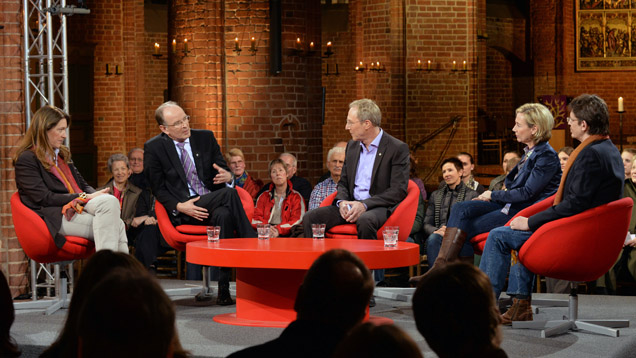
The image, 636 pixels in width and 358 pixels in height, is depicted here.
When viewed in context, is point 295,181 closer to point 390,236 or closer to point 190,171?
point 190,171

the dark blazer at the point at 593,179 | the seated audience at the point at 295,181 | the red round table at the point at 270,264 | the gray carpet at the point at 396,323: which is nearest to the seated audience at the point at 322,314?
the gray carpet at the point at 396,323

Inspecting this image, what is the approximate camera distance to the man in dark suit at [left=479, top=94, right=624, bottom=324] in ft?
15.0

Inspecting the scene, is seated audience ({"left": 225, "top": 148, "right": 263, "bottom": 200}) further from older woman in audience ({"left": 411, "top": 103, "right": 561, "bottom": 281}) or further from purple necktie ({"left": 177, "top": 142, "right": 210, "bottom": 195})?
older woman in audience ({"left": 411, "top": 103, "right": 561, "bottom": 281})

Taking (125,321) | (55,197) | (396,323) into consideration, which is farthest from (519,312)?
(125,321)

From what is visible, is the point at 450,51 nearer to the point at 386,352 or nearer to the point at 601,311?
the point at 601,311

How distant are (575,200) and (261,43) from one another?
5374 millimetres

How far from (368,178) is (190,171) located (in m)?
1.28

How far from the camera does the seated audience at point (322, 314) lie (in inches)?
82.6

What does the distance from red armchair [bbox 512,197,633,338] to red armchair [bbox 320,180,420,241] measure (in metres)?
1.20

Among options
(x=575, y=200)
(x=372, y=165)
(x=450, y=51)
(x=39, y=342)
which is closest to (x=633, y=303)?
(x=575, y=200)

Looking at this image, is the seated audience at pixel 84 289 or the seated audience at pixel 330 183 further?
the seated audience at pixel 330 183

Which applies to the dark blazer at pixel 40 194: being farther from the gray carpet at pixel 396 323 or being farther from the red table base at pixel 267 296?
the red table base at pixel 267 296

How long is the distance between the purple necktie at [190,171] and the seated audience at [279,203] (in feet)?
3.81

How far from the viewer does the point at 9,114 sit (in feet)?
20.4
